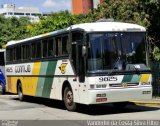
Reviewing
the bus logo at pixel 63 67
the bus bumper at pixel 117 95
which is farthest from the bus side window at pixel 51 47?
the bus bumper at pixel 117 95

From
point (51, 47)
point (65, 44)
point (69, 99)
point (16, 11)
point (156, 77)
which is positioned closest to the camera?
point (69, 99)

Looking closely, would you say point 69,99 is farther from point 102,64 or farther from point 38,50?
point 38,50

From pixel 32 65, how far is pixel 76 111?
4968mm

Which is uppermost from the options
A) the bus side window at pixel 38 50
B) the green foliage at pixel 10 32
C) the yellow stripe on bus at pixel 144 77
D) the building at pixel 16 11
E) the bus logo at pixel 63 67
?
the building at pixel 16 11

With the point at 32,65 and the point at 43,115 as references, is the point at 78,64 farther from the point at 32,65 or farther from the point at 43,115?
the point at 32,65

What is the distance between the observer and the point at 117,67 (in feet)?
48.8

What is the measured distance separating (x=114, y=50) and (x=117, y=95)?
4.83 ft

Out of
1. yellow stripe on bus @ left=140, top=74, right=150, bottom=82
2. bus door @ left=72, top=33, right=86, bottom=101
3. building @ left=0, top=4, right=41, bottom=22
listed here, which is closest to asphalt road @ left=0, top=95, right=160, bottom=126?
bus door @ left=72, top=33, right=86, bottom=101

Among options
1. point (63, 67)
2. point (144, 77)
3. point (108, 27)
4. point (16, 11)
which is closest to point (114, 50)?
point (108, 27)

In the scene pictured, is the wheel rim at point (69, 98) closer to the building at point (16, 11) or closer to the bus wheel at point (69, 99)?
the bus wheel at point (69, 99)

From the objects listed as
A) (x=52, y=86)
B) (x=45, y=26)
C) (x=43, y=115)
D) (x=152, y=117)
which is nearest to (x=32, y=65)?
(x=52, y=86)

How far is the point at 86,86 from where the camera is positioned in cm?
1477

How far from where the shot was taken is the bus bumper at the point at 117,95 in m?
14.5

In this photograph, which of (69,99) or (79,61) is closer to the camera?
(79,61)
